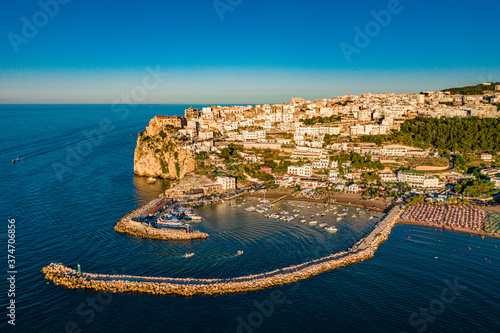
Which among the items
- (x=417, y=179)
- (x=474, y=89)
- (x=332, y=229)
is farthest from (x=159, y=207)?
(x=474, y=89)

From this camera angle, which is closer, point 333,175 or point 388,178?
point 388,178

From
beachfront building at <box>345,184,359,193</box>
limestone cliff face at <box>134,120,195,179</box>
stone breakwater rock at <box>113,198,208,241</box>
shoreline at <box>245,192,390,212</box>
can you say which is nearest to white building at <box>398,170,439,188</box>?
beachfront building at <box>345,184,359,193</box>

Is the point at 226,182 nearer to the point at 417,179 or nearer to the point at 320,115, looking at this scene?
the point at 417,179

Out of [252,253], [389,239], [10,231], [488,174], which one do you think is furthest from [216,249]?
[488,174]

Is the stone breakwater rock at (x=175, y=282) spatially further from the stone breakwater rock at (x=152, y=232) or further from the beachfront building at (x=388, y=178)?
the beachfront building at (x=388, y=178)

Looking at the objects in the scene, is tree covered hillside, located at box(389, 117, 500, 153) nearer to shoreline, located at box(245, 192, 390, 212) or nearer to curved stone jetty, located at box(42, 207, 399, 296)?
shoreline, located at box(245, 192, 390, 212)
